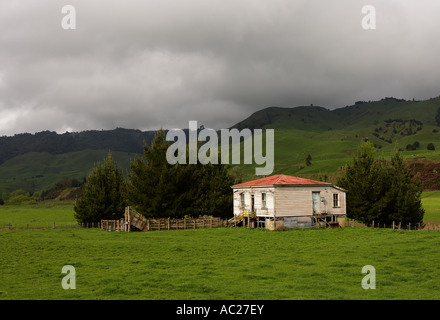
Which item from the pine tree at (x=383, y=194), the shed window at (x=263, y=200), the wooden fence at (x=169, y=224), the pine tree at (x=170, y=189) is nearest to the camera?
the shed window at (x=263, y=200)

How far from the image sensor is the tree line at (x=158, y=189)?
54.7m

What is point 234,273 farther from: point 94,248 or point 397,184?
point 397,184

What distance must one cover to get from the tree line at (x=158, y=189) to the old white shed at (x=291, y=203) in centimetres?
671

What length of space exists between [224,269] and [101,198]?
39.7 meters

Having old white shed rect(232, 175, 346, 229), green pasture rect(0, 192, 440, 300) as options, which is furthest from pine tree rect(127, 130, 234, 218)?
green pasture rect(0, 192, 440, 300)

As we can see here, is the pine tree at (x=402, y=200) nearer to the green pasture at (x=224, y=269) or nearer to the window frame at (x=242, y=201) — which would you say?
the green pasture at (x=224, y=269)

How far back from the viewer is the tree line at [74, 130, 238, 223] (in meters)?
54.7

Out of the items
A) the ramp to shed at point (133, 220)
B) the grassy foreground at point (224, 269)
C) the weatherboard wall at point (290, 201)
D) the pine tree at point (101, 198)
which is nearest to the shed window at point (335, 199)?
the weatherboard wall at point (290, 201)

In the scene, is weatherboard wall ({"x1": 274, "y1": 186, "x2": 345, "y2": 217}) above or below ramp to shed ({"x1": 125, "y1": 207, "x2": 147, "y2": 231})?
above

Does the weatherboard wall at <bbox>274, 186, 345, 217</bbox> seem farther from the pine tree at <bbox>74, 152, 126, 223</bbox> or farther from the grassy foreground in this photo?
the pine tree at <bbox>74, 152, 126, 223</bbox>

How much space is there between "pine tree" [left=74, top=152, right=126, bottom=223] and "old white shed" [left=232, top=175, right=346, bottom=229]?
1915 centimetres

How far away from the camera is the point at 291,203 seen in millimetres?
48781
